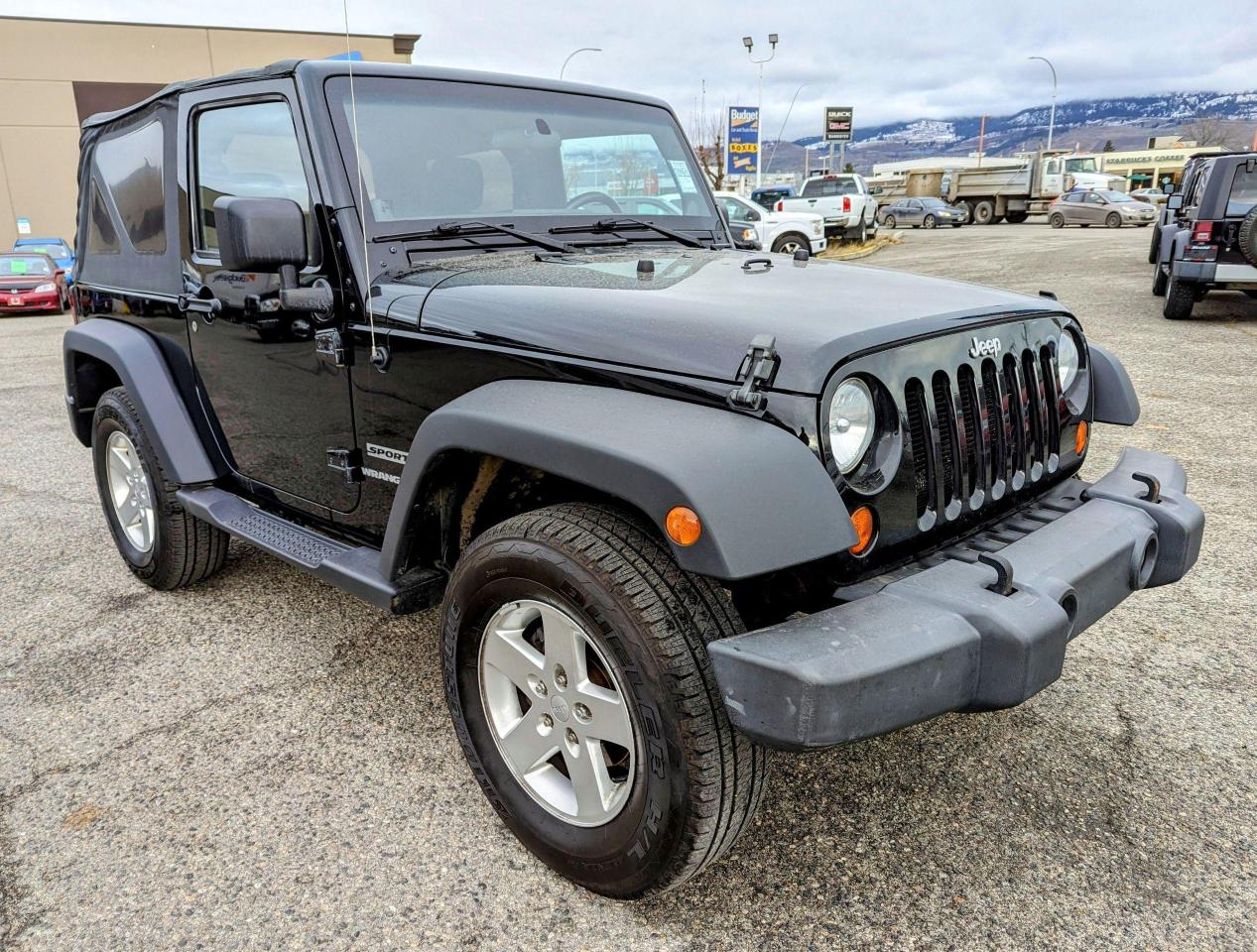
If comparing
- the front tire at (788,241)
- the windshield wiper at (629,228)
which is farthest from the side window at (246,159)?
the front tire at (788,241)

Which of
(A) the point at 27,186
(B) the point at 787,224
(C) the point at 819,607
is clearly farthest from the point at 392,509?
(A) the point at 27,186

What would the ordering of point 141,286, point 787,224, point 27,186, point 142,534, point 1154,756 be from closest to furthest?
point 1154,756
point 141,286
point 142,534
point 787,224
point 27,186

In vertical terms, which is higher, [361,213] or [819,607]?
[361,213]

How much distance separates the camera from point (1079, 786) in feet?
8.12

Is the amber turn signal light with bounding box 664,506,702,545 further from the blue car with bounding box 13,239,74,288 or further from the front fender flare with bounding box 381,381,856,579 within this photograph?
the blue car with bounding box 13,239,74,288

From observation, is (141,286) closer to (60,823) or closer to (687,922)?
(60,823)

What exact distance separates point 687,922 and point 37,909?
1.48m

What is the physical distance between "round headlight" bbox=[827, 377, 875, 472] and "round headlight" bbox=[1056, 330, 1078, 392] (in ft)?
3.30

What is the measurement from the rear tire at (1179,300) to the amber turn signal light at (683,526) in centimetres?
1049

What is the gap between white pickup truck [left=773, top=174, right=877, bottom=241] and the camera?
24516 millimetres

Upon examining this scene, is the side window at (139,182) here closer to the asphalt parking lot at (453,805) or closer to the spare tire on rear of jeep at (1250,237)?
the asphalt parking lot at (453,805)

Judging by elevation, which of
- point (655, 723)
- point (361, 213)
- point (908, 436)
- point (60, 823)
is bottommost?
point (60, 823)

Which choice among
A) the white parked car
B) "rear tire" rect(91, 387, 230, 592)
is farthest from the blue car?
"rear tire" rect(91, 387, 230, 592)

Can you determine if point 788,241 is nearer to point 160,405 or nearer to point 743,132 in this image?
point 160,405
